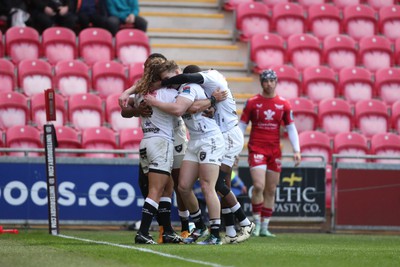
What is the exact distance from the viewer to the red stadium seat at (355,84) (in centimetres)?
2016

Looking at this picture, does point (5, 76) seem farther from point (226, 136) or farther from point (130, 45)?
point (226, 136)

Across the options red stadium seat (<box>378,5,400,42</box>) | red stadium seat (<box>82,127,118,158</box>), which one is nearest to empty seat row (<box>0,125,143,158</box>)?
red stadium seat (<box>82,127,118,158</box>)

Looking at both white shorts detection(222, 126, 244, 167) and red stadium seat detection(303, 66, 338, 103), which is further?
red stadium seat detection(303, 66, 338, 103)

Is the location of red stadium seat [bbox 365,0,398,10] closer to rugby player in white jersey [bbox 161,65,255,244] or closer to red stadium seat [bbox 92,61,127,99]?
red stadium seat [bbox 92,61,127,99]

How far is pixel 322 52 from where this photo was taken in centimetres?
2086

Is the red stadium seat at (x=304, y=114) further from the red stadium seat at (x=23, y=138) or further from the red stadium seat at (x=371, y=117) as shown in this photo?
the red stadium seat at (x=23, y=138)

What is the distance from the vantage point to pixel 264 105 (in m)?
15.3

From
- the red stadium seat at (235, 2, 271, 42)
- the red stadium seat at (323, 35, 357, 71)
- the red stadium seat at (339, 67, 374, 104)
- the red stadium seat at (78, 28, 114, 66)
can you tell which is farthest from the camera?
the red stadium seat at (235, 2, 271, 42)

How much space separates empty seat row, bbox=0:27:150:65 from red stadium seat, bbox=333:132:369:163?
3.85 m

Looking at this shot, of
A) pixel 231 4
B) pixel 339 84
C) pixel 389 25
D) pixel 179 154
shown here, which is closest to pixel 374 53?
pixel 389 25

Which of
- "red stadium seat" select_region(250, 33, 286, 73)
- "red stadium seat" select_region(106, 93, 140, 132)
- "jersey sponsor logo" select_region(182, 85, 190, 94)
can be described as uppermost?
"red stadium seat" select_region(250, 33, 286, 73)

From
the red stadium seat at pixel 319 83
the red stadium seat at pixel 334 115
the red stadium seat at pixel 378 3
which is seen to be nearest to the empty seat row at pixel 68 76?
the red stadium seat at pixel 319 83

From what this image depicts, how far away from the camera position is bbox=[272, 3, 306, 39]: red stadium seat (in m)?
21.2

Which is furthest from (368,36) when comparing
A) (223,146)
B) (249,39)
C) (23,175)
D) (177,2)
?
(223,146)
